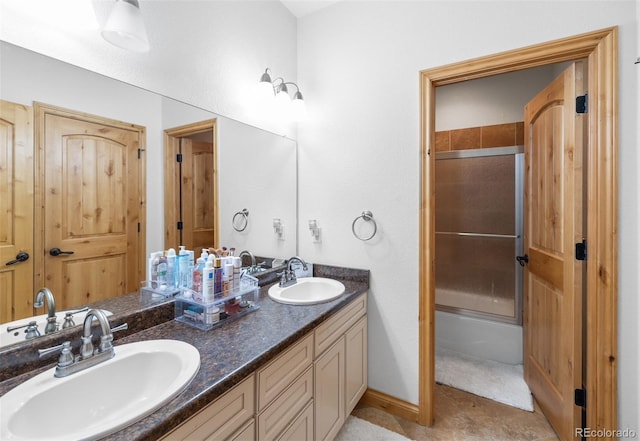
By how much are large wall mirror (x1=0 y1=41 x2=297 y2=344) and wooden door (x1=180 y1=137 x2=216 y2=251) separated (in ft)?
0.22

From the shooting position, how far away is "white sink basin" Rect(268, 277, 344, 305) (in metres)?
1.71

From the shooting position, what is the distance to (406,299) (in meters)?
1.84

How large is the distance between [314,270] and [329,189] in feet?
1.94

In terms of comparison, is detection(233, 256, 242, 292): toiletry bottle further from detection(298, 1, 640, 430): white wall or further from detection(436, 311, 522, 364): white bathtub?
detection(436, 311, 522, 364): white bathtub

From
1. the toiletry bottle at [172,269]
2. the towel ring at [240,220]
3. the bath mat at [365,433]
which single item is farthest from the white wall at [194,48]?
the bath mat at [365,433]

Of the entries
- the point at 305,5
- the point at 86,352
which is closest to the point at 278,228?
the point at 86,352

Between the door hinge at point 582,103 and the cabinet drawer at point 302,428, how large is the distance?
1.92m

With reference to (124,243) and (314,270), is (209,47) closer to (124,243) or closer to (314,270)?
(124,243)

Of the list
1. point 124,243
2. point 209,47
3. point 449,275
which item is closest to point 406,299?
point 449,275

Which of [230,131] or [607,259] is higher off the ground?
[230,131]

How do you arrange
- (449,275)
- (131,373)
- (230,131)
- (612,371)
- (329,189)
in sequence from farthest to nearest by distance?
(449,275)
(329,189)
(230,131)
(612,371)
(131,373)

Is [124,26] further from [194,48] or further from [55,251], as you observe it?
[55,251]

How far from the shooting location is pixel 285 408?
1.18 m

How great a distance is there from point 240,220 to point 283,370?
95cm
